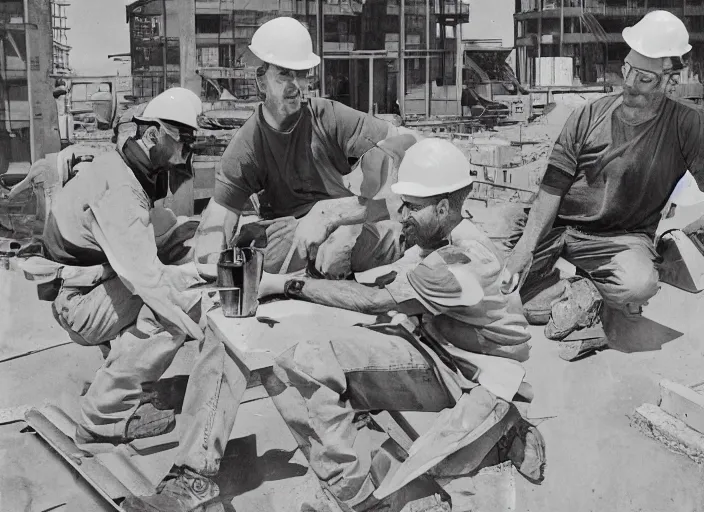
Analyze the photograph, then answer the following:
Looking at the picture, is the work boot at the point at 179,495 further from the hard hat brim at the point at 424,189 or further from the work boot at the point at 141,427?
the hard hat brim at the point at 424,189

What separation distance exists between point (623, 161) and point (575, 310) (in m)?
0.80

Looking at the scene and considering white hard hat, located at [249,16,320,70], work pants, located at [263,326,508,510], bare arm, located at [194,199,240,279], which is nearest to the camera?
work pants, located at [263,326,508,510]

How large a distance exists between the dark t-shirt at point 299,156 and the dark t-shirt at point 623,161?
1.05 m

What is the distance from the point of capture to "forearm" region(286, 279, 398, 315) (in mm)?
3170

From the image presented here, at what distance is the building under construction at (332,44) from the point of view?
441 centimetres

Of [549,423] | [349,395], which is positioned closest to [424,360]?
[349,395]

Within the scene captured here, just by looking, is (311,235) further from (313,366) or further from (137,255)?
(313,366)

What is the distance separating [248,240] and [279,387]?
1315mm

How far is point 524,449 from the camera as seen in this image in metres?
3.30

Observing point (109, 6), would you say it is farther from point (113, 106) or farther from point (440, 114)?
point (440, 114)

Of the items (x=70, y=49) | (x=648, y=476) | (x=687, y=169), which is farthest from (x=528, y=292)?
(x=70, y=49)

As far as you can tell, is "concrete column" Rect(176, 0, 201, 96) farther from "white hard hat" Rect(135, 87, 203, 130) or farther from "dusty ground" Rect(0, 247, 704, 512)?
"dusty ground" Rect(0, 247, 704, 512)

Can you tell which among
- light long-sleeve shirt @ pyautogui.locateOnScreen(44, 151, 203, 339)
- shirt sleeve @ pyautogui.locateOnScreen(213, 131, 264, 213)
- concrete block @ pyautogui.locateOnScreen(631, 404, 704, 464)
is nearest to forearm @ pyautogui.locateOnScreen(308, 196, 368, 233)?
shirt sleeve @ pyautogui.locateOnScreen(213, 131, 264, 213)

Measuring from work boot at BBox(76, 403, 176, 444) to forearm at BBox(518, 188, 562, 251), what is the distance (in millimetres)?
2014
